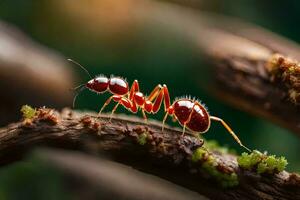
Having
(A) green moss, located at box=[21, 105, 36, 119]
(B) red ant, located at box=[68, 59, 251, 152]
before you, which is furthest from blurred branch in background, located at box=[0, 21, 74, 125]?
(A) green moss, located at box=[21, 105, 36, 119]

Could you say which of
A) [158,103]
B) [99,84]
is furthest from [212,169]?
[99,84]

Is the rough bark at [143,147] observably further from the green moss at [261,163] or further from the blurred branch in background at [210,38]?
the blurred branch in background at [210,38]

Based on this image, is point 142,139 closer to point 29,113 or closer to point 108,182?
point 29,113

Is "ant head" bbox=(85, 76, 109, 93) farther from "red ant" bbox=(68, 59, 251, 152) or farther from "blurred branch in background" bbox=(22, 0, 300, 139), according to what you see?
"blurred branch in background" bbox=(22, 0, 300, 139)

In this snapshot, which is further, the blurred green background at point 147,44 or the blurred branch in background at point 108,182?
the blurred green background at point 147,44

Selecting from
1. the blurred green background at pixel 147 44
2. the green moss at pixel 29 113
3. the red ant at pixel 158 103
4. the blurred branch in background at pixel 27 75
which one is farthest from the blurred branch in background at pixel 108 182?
the blurred branch in background at pixel 27 75

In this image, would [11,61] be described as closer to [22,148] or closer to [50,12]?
[50,12]
